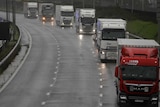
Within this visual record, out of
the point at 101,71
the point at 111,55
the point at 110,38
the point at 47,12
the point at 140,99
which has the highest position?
the point at 47,12

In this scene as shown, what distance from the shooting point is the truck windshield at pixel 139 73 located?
27.5 metres

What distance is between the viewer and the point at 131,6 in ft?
337

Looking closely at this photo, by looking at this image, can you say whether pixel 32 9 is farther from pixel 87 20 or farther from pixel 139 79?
pixel 139 79

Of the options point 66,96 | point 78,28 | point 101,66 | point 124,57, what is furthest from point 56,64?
point 78,28

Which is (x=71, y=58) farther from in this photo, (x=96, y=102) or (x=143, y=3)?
(x=143, y=3)

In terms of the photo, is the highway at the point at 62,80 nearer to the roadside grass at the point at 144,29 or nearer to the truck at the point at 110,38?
the truck at the point at 110,38

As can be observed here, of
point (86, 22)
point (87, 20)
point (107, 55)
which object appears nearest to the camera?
point (107, 55)

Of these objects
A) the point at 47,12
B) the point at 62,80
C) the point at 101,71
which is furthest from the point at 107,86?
the point at 47,12

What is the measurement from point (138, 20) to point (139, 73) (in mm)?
59272

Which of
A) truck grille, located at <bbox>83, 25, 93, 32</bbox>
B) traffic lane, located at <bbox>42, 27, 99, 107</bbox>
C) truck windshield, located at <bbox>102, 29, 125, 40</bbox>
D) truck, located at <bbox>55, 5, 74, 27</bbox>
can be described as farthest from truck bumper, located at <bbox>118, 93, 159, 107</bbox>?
truck, located at <bbox>55, 5, 74, 27</bbox>

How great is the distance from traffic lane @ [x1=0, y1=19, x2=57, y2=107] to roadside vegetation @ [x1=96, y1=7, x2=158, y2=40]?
526 inches

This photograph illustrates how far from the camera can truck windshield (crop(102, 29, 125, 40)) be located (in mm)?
48631

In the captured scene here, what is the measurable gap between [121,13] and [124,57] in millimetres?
79874

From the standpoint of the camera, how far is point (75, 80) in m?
38.7
